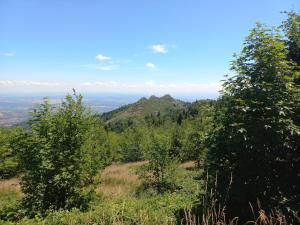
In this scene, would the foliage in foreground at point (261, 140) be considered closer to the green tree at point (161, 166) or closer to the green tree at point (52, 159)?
the green tree at point (52, 159)

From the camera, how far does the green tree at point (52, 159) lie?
36.6 feet

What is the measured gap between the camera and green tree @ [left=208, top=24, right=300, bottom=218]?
7.06 m

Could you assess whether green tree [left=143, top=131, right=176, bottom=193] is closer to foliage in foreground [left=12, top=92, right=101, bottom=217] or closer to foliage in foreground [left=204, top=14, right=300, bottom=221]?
foliage in foreground [left=12, top=92, right=101, bottom=217]

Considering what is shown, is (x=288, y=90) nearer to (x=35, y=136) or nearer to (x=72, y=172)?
(x=72, y=172)

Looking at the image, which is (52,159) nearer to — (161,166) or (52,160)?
(52,160)

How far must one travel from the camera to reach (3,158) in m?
22.2

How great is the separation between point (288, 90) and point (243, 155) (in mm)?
2052

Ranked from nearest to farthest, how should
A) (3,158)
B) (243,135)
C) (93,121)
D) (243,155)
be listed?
(243,135) < (243,155) < (93,121) < (3,158)

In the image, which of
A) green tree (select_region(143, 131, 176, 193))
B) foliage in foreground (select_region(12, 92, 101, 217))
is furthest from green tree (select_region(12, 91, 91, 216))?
green tree (select_region(143, 131, 176, 193))

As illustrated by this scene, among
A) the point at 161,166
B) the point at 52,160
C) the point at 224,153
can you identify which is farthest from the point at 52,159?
the point at 161,166

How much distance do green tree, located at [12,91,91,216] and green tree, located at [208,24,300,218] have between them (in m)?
6.17

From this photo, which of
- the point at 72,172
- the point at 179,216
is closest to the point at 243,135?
the point at 179,216

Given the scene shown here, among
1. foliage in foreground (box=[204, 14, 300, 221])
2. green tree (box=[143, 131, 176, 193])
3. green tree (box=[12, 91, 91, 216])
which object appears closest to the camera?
foliage in foreground (box=[204, 14, 300, 221])

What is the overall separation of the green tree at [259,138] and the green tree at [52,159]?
6168mm
